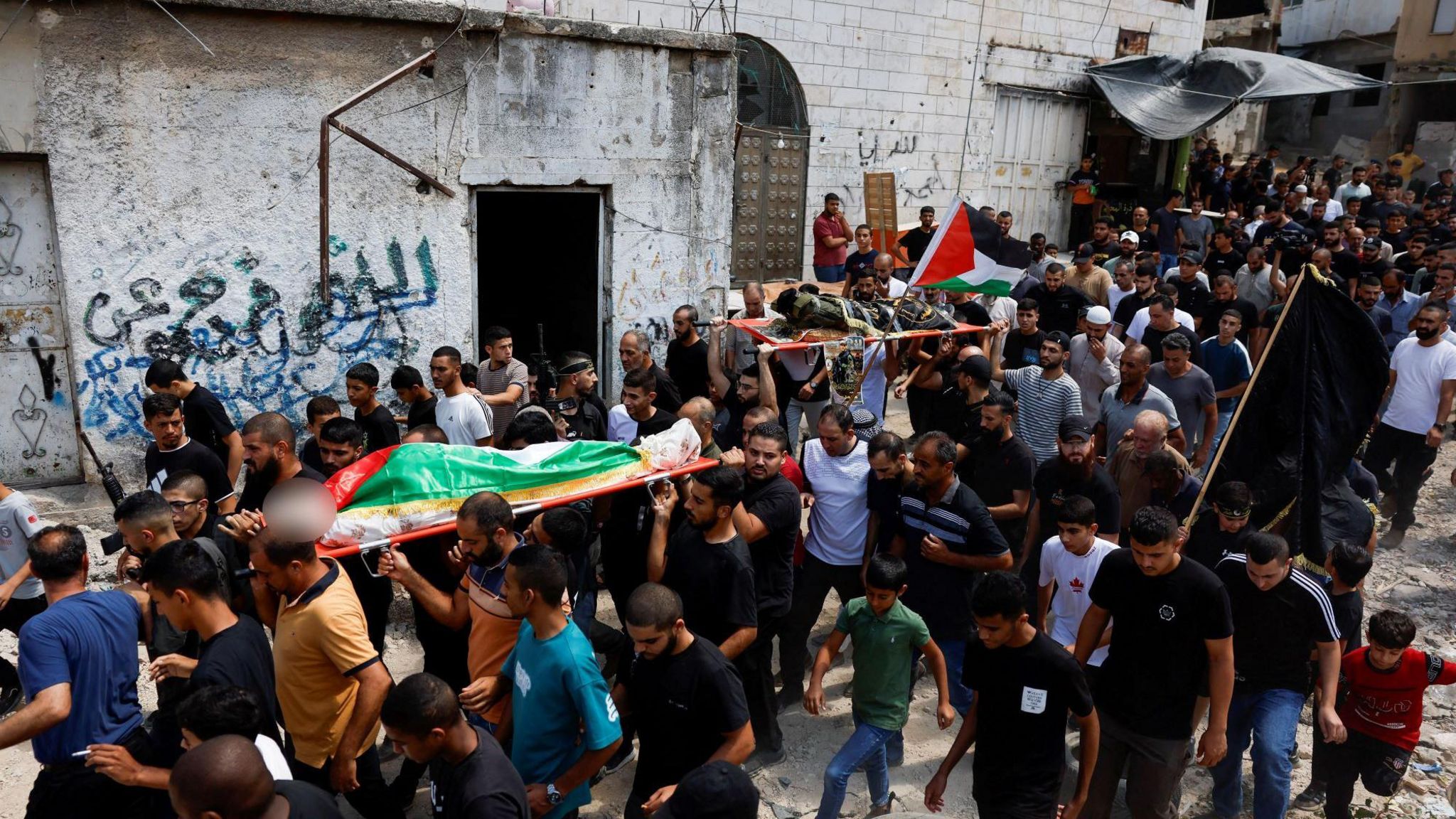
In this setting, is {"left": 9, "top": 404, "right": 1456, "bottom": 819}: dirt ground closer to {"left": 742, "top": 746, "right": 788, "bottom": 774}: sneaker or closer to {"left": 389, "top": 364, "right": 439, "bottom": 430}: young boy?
{"left": 742, "top": 746, "right": 788, "bottom": 774}: sneaker

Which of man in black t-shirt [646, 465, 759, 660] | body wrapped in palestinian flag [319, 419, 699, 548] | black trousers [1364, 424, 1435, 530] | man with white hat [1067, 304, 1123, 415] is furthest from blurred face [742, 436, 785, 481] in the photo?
black trousers [1364, 424, 1435, 530]

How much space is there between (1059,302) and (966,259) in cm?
183

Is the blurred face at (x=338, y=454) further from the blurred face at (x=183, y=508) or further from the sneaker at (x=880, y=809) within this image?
the sneaker at (x=880, y=809)

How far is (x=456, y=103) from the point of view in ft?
26.1

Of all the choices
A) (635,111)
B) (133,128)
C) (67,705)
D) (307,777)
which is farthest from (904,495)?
(133,128)

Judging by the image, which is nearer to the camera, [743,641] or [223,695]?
[223,695]

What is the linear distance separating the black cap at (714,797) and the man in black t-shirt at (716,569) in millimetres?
1506

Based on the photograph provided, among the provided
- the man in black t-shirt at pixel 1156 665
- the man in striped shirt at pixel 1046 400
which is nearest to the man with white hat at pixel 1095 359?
the man in striped shirt at pixel 1046 400

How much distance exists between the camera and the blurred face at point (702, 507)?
4578 millimetres

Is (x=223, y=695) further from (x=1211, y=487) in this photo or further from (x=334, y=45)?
(x=334, y=45)

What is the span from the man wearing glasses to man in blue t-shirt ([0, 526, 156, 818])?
2.28 feet

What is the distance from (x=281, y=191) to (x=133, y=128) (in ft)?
3.12

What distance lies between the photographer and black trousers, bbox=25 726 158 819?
3711mm

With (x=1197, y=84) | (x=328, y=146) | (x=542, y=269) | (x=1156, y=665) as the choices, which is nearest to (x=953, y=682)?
(x=1156, y=665)
